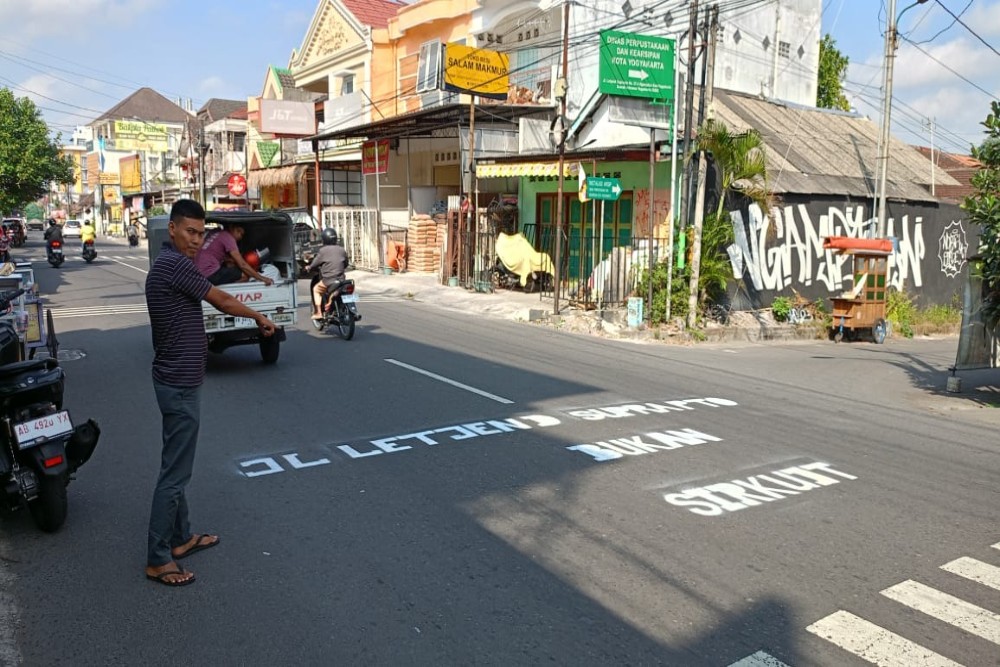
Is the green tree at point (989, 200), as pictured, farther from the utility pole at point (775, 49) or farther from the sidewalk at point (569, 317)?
the utility pole at point (775, 49)

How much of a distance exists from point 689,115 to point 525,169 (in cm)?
493

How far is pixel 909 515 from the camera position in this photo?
17.8 ft

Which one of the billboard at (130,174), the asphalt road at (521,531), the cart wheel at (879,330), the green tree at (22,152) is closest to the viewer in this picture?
the asphalt road at (521,531)

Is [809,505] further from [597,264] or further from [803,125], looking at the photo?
[803,125]

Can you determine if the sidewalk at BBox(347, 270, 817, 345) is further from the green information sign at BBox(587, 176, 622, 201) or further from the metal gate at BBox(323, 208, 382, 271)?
the metal gate at BBox(323, 208, 382, 271)

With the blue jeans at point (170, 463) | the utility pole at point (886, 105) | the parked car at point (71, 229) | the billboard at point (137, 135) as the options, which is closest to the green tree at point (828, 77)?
the utility pole at point (886, 105)

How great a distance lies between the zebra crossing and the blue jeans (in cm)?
303

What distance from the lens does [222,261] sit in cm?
1002

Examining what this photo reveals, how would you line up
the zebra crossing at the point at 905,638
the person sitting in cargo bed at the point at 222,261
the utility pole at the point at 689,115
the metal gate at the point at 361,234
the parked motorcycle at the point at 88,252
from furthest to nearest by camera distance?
the parked motorcycle at the point at 88,252
the metal gate at the point at 361,234
the utility pole at the point at 689,115
the person sitting in cargo bed at the point at 222,261
the zebra crossing at the point at 905,638

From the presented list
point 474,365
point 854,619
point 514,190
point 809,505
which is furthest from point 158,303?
point 514,190

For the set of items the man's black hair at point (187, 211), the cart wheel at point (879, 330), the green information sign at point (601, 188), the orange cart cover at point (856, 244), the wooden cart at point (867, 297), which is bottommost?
the cart wheel at point (879, 330)

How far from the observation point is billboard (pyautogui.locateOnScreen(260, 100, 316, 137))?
30.4m

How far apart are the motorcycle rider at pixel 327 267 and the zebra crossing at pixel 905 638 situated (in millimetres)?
9986

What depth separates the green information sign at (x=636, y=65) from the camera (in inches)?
580
